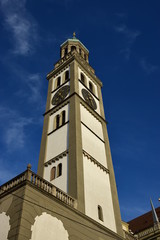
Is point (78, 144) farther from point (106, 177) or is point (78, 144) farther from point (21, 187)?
point (21, 187)

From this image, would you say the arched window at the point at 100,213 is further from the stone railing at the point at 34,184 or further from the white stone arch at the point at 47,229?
the white stone arch at the point at 47,229

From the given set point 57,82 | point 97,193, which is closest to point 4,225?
point 97,193

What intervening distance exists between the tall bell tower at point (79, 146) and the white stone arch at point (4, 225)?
4.88m

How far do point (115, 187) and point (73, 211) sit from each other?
6.67m

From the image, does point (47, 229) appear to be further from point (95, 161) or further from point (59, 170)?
point (95, 161)

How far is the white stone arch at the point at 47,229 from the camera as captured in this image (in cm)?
1187

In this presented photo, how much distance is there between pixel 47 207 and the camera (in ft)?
43.7

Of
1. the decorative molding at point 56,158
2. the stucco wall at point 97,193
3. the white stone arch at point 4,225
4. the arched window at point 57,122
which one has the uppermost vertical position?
the arched window at point 57,122

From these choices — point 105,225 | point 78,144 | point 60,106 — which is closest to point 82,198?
point 105,225

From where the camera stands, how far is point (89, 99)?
2655 centimetres

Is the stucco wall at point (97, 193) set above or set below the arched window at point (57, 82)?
below

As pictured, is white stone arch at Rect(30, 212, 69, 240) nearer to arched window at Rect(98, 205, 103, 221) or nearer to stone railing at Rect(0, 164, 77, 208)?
stone railing at Rect(0, 164, 77, 208)

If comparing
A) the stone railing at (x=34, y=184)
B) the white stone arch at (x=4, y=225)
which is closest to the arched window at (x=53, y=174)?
the stone railing at (x=34, y=184)

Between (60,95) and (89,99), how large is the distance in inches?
117
